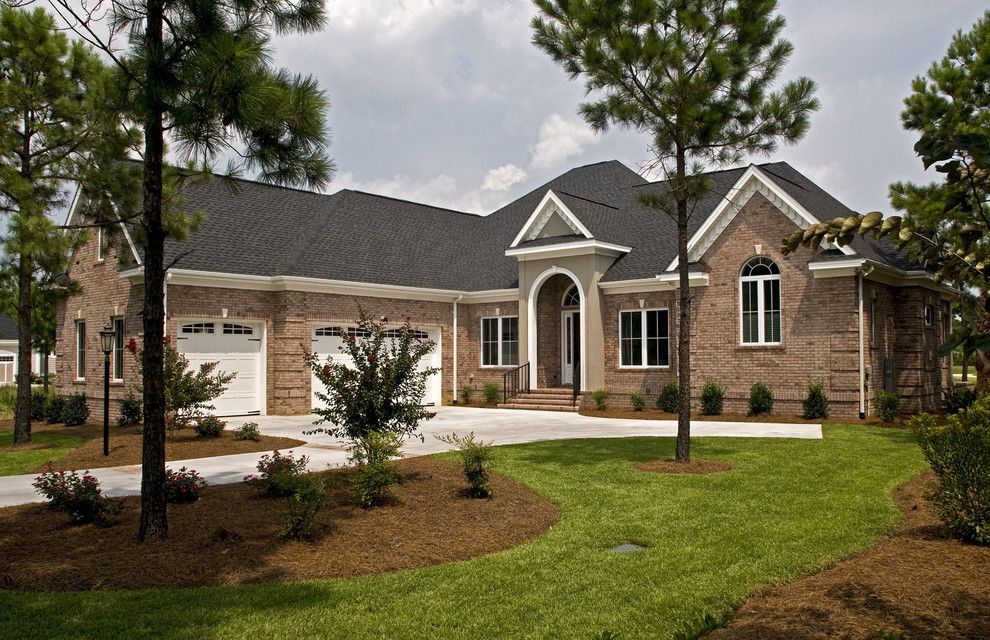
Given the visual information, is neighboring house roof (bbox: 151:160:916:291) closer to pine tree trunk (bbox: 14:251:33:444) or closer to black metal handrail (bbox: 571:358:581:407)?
black metal handrail (bbox: 571:358:581:407)

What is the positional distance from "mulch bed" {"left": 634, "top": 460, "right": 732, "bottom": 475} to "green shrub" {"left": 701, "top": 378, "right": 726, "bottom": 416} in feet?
29.3

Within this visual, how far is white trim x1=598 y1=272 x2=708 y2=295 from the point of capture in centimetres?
2127

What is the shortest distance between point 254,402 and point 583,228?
1101 cm

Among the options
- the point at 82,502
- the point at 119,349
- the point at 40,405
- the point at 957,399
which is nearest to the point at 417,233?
the point at 119,349

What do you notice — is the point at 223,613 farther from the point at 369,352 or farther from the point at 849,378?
the point at 849,378

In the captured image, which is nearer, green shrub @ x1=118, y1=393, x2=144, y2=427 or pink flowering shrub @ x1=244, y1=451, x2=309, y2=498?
pink flowering shrub @ x1=244, y1=451, x2=309, y2=498

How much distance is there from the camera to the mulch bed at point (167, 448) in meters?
12.8

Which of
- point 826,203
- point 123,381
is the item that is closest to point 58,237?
point 123,381

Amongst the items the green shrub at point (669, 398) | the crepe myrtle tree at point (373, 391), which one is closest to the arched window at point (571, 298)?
the green shrub at point (669, 398)

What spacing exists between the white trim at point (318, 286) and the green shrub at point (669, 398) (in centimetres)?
645

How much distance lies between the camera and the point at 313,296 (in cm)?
2214

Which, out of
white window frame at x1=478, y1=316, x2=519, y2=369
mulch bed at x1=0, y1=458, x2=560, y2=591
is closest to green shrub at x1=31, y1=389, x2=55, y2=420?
white window frame at x1=478, y1=316, x2=519, y2=369

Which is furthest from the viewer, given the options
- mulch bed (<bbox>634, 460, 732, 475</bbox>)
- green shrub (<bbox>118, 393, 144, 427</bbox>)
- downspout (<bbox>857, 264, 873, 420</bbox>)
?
downspout (<bbox>857, 264, 873, 420</bbox>)

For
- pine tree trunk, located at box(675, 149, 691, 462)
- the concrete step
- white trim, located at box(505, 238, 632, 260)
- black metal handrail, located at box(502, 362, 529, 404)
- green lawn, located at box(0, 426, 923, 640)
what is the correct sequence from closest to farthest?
1. green lawn, located at box(0, 426, 923, 640)
2. pine tree trunk, located at box(675, 149, 691, 462)
3. the concrete step
4. white trim, located at box(505, 238, 632, 260)
5. black metal handrail, located at box(502, 362, 529, 404)
